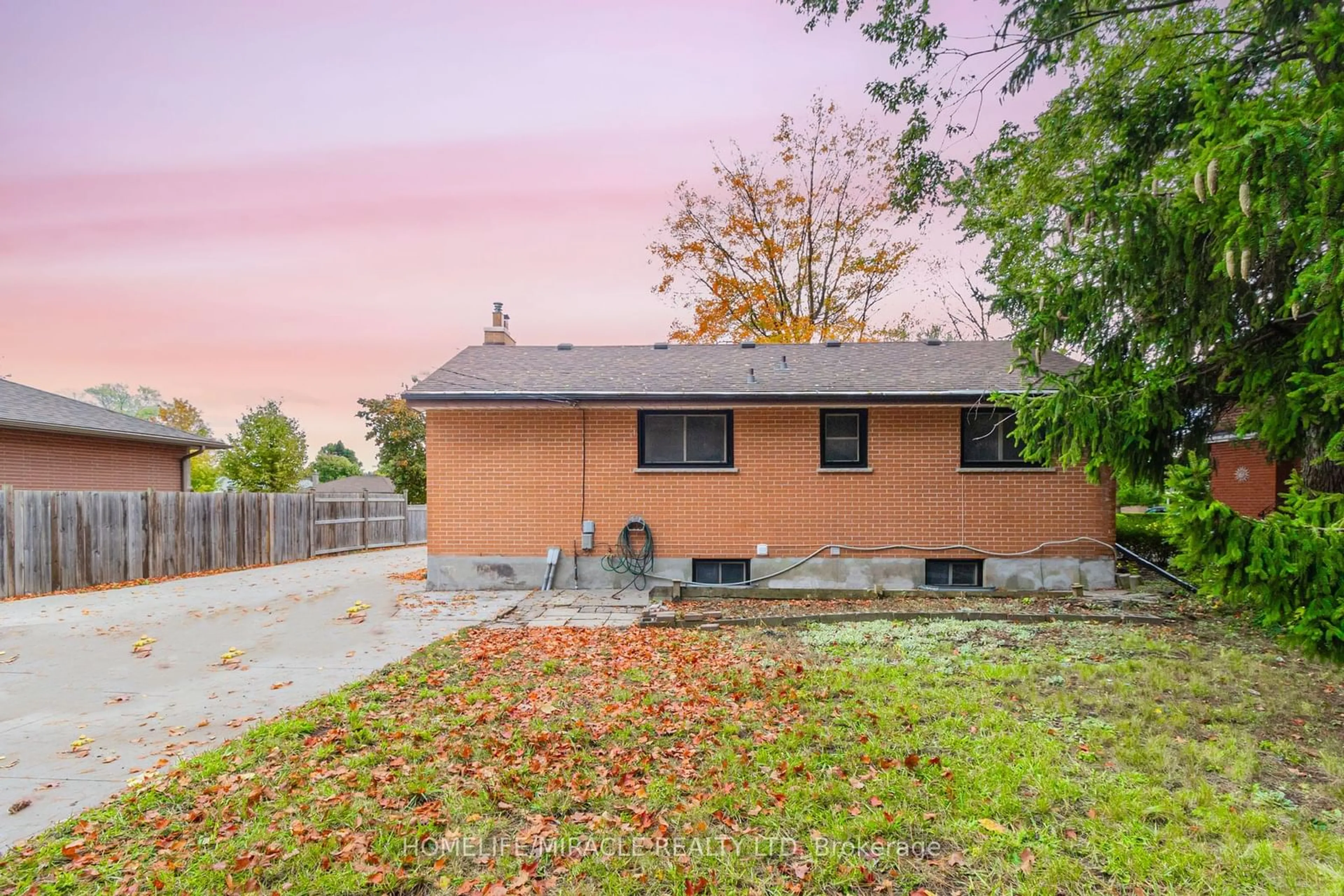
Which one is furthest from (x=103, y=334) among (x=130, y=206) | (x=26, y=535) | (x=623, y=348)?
(x=623, y=348)

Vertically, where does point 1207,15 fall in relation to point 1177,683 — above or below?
above

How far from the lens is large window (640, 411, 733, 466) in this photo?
1029cm

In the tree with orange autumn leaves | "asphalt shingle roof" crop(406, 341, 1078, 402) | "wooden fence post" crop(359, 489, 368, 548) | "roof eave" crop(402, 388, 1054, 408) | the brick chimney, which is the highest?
the tree with orange autumn leaves

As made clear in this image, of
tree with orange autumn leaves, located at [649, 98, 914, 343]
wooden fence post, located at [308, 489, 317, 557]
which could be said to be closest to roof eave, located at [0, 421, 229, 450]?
wooden fence post, located at [308, 489, 317, 557]

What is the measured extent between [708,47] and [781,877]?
15126mm

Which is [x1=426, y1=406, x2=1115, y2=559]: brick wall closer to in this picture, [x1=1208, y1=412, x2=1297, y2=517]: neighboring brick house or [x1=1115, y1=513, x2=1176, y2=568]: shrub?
[x1=1115, y1=513, x2=1176, y2=568]: shrub

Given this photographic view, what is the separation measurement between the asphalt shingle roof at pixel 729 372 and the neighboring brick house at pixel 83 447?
1012 cm

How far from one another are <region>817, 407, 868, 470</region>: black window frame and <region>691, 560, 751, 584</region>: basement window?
2201 mm

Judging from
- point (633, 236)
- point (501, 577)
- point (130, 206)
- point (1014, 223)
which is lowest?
point (501, 577)

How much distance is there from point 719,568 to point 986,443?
498 centimetres

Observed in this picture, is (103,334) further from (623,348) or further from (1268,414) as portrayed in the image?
(1268,414)

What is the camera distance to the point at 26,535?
1034 centimetres

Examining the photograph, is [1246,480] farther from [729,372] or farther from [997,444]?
[729,372]

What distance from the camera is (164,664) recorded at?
6.12 metres
